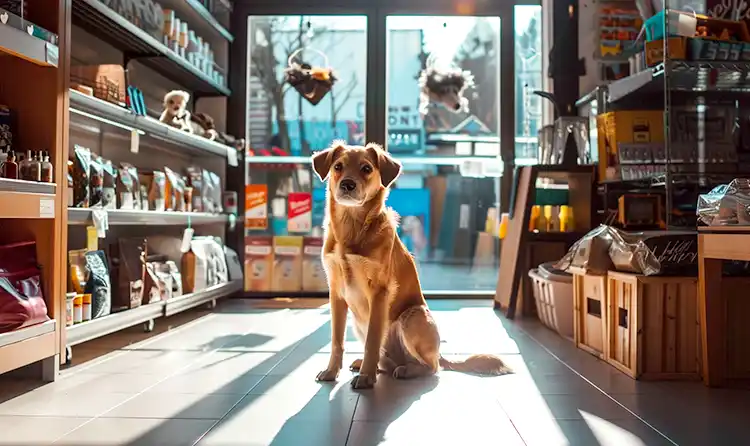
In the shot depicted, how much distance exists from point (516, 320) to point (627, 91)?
5.12 ft

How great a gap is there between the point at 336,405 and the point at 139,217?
1785mm

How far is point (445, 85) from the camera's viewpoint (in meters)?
5.32

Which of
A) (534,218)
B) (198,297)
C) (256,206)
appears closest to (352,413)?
(198,297)

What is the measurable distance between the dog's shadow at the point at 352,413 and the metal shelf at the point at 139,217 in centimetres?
127

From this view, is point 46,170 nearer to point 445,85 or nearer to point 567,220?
point 567,220

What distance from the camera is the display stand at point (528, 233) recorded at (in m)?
4.31

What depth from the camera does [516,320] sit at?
4.13 m

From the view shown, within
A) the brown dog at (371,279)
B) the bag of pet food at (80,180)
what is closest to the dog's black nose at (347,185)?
the brown dog at (371,279)

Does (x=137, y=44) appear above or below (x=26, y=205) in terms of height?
above

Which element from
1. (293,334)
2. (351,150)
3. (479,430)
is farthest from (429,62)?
(479,430)

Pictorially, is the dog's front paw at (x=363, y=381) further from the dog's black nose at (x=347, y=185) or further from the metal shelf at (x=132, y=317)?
the metal shelf at (x=132, y=317)

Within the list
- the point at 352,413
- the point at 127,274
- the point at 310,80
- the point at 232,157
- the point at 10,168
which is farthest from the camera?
the point at 310,80

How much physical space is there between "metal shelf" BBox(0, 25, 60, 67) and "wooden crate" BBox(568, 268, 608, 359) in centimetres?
235

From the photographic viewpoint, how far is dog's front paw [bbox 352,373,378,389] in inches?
89.8
